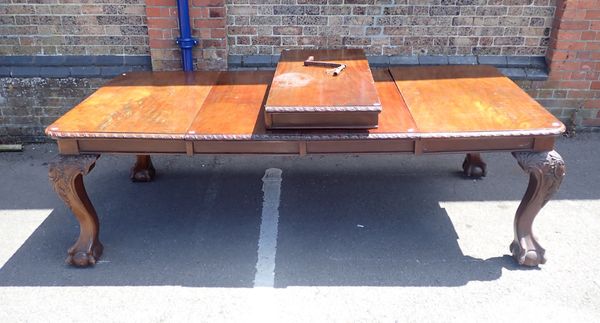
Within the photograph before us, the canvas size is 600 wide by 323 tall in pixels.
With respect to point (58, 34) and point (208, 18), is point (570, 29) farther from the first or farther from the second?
point (58, 34)

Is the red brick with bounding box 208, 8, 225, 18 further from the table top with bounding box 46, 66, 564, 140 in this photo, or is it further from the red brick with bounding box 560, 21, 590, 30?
the red brick with bounding box 560, 21, 590, 30

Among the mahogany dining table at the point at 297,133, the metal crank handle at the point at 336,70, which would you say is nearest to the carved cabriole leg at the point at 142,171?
the mahogany dining table at the point at 297,133

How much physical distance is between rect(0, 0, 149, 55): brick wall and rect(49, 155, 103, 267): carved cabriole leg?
1815 millimetres

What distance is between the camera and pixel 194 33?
13.9ft

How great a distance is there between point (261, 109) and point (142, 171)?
1331 millimetres

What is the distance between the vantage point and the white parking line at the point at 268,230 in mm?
2936

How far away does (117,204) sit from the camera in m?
3.70

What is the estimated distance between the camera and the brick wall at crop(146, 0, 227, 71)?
415cm

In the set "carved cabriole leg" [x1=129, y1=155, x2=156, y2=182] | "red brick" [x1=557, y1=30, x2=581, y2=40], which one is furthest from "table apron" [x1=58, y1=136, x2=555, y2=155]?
"red brick" [x1=557, y1=30, x2=581, y2=40]

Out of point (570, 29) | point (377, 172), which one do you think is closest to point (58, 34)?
point (377, 172)

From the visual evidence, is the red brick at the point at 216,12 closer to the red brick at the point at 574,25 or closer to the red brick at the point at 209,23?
the red brick at the point at 209,23

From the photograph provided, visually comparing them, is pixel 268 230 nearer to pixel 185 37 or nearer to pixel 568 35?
pixel 185 37

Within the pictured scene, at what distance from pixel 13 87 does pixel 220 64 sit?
69.8 inches

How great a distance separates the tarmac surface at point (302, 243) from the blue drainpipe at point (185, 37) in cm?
80
